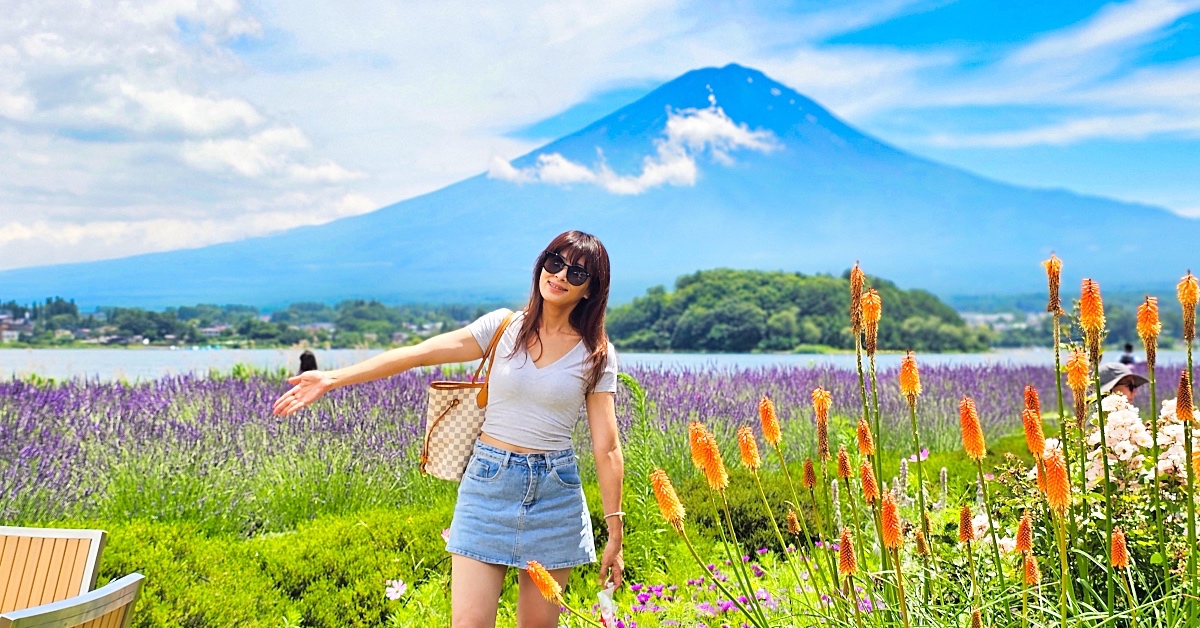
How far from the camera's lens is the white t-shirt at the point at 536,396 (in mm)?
2715

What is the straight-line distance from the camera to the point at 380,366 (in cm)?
276

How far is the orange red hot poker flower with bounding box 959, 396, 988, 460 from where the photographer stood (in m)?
1.73

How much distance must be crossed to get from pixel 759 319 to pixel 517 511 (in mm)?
38954

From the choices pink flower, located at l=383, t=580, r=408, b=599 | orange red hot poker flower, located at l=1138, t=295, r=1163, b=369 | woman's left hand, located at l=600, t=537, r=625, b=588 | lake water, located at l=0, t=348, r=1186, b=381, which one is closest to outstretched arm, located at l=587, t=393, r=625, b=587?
woman's left hand, located at l=600, t=537, r=625, b=588

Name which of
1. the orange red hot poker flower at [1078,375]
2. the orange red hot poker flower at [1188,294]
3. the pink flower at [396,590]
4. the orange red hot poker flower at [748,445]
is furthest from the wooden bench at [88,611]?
the orange red hot poker flower at [1188,294]

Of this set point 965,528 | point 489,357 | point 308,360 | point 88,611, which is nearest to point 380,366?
point 489,357

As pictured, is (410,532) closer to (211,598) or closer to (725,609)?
(211,598)

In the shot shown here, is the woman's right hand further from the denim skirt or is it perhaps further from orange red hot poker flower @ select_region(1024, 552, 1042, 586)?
orange red hot poker flower @ select_region(1024, 552, 1042, 586)

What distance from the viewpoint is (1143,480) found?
3.36 metres

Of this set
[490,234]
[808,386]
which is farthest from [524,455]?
[490,234]

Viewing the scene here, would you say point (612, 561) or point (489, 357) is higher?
point (489, 357)

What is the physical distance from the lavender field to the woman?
3.07 m

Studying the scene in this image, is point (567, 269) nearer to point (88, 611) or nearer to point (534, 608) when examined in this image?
point (534, 608)

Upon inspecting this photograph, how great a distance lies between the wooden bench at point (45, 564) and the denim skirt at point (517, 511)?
99cm
